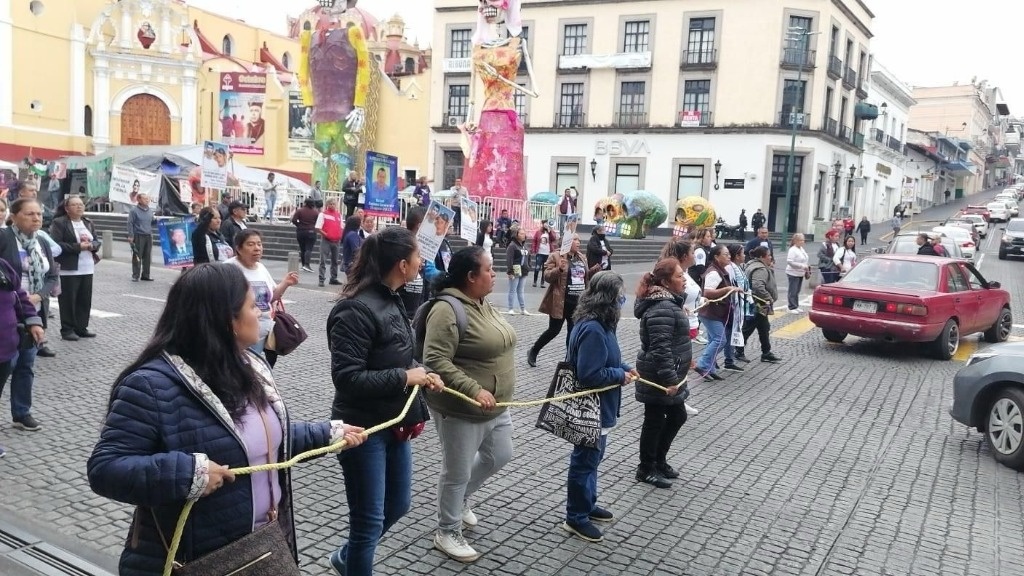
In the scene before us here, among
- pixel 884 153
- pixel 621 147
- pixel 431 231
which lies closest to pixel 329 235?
pixel 431 231

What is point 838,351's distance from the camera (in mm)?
12031

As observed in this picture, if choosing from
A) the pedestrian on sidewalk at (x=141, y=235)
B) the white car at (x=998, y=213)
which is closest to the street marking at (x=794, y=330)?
the pedestrian on sidewalk at (x=141, y=235)

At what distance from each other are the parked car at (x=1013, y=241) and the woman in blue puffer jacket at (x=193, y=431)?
119 ft

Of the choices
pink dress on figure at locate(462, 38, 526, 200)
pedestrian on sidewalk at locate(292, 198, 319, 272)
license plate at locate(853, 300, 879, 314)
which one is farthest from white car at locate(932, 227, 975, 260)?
pedestrian on sidewalk at locate(292, 198, 319, 272)

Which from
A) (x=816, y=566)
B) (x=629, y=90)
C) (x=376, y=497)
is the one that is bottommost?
(x=816, y=566)

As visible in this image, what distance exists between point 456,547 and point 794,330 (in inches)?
432

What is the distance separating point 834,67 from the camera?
4138 cm

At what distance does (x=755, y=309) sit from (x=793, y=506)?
5.12 metres

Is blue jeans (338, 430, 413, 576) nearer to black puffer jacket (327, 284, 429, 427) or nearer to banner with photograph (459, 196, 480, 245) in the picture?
black puffer jacket (327, 284, 429, 427)

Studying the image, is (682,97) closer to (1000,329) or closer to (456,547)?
(1000,329)

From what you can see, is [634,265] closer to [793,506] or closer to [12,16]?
[793,506]

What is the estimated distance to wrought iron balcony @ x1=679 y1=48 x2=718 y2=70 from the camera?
40125 millimetres

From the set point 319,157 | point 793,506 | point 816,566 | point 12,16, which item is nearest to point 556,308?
point 793,506

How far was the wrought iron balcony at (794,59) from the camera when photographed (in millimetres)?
38994
